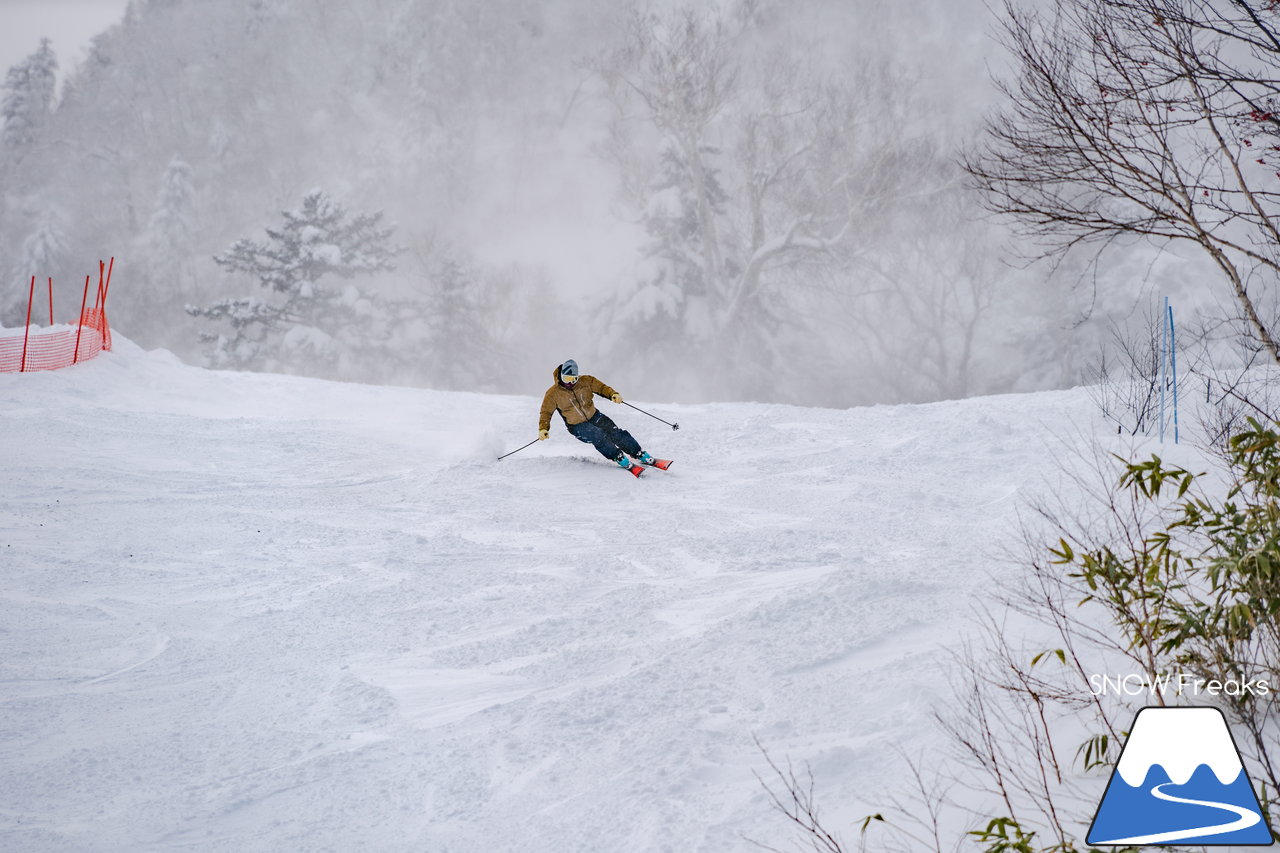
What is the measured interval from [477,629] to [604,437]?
14.7ft

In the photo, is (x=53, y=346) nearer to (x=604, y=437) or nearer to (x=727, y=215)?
(x=604, y=437)

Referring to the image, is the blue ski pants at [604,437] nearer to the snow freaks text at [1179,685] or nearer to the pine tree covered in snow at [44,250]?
the snow freaks text at [1179,685]

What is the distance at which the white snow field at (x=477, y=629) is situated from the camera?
416 cm

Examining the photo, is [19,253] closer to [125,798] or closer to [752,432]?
[752,432]

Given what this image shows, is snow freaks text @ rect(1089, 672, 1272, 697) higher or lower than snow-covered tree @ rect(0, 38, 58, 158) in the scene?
lower

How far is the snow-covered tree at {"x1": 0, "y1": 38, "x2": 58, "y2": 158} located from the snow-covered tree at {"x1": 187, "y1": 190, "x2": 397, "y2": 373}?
32.7m

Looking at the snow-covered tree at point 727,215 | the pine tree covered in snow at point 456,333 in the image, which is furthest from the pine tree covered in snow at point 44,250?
the snow-covered tree at point 727,215

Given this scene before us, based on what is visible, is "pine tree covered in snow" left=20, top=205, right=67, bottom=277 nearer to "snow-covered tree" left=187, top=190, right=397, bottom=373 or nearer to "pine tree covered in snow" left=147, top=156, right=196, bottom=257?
"pine tree covered in snow" left=147, top=156, right=196, bottom=257

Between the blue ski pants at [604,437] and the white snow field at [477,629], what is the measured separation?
31 centimetres

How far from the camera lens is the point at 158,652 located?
5.78 metres

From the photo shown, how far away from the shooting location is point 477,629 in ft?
20.2

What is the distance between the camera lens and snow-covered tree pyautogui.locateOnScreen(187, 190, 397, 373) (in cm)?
3297

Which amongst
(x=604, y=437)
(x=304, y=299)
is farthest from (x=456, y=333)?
(x=604, y=437)

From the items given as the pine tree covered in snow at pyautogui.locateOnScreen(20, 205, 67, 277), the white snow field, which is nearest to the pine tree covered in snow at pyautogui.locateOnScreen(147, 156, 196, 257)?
the pine tree covered in snow at pyautogui.locateOnScreen(20, 205, 67, 277)
